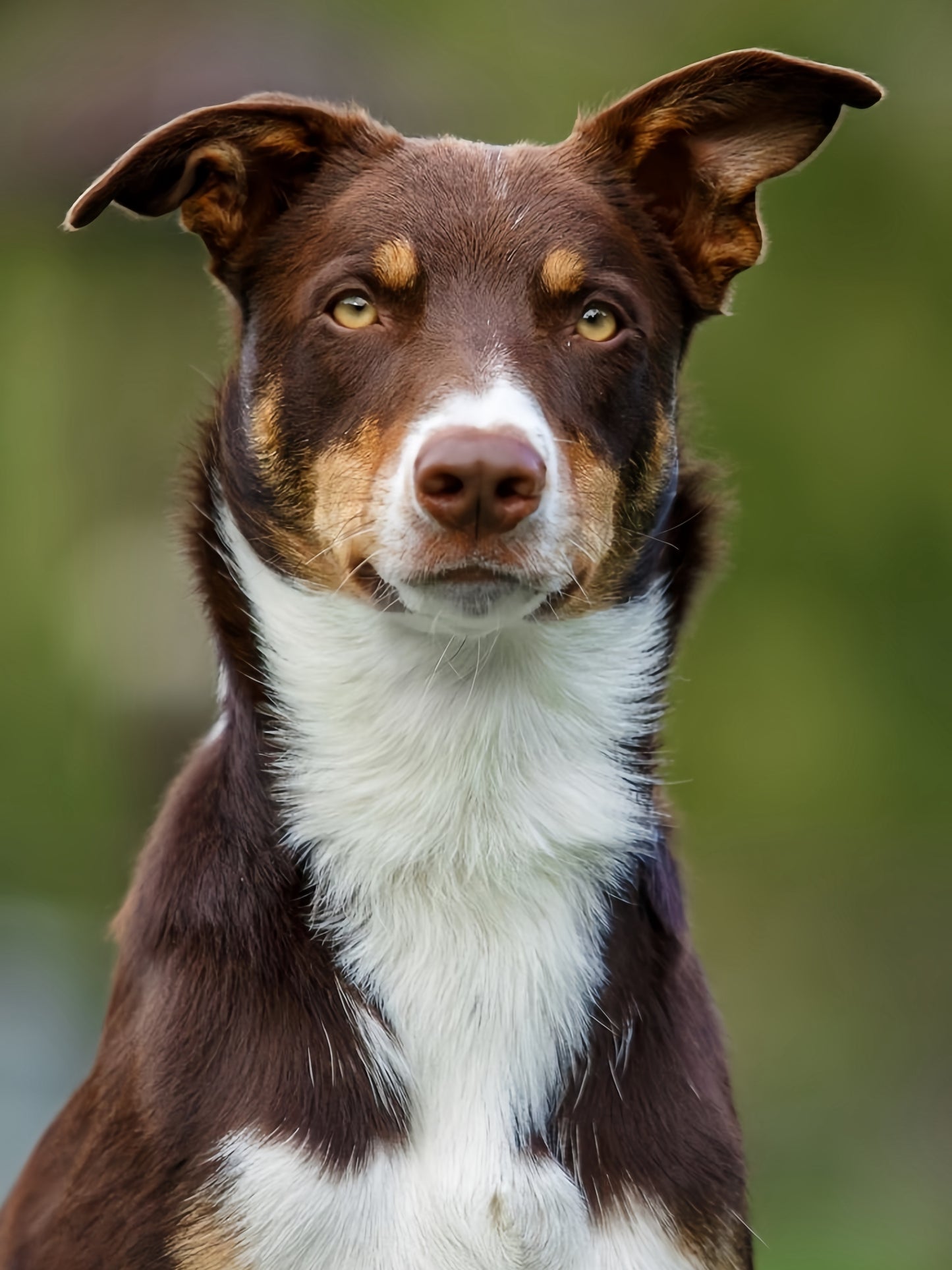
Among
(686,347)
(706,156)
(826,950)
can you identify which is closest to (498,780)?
(686,347)

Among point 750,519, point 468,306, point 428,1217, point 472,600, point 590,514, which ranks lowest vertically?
point 750,519

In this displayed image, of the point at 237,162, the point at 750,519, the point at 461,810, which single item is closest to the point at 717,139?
the point at 237,162

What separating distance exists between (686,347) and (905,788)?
7727mm

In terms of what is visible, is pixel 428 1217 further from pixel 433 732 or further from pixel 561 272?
pixel 561 272

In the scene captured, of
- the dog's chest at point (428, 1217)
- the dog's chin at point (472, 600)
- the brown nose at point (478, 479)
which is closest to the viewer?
the brown nose at point (478, 479)

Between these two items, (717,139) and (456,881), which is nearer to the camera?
(456,881)

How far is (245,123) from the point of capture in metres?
3.43

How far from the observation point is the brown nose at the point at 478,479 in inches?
114

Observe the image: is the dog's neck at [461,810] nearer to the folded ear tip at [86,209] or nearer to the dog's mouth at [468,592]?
the dog's mouth at [468,592]

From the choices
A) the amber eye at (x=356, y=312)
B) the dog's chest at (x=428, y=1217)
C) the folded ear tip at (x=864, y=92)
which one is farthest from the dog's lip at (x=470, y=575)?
the folded ear tip at (x=864, y=92)

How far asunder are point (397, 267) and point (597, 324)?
0.39m

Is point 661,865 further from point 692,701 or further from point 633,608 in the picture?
point 692,701

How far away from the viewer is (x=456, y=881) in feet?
11.0

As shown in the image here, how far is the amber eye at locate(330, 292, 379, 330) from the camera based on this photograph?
3318 mm
